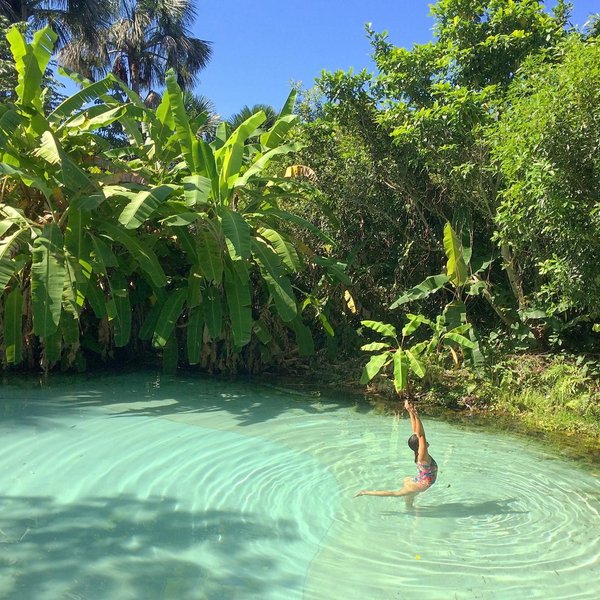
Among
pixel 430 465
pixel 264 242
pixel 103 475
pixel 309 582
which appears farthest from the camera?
pixel 264 242

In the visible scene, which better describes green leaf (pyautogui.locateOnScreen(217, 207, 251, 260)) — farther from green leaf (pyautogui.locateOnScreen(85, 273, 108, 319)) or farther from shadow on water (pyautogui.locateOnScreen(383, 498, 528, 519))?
shadow on water (pyautogui.locateOnScreen(383, 498, 528, 519))

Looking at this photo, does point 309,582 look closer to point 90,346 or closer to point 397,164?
point 90,346

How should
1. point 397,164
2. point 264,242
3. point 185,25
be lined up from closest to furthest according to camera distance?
1. point 264,242
2. point 397,164
3. point 185,25

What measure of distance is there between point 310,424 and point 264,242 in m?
3.30

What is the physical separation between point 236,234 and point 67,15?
15202mm

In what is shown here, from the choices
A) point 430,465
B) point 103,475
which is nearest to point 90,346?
point 103,475

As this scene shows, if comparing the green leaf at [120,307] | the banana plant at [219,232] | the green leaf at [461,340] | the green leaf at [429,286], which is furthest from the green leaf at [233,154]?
the green leaf at [461,340]

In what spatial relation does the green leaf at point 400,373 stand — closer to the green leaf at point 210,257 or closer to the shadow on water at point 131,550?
the green leaf at point 210,257

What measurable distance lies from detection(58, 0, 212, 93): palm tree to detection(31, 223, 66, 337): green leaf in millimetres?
18953

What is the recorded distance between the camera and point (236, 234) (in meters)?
7.71

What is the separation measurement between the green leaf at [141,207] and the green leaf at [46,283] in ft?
3.42

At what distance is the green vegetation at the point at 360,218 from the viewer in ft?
23.3

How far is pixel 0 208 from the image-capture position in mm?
8055

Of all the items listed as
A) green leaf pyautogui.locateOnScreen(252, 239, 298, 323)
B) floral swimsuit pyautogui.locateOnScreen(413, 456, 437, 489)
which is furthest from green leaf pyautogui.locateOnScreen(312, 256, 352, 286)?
floral swimsuit pyautogui.locateOnScreen(413, 456, 437, 489)
